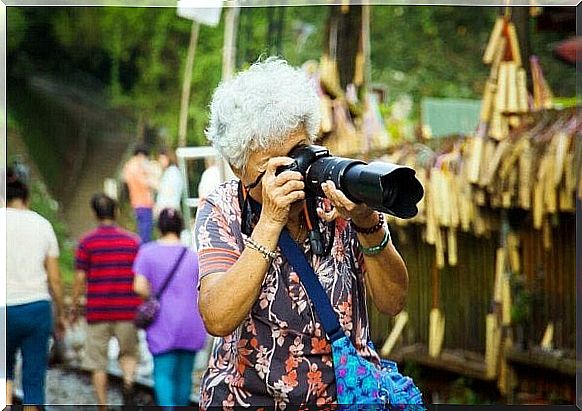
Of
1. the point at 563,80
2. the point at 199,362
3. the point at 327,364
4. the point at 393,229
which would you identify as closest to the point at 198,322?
the point at 199,362

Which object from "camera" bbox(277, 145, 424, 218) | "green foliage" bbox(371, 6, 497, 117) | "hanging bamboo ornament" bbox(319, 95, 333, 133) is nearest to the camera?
"camera" bbox(277, 145, 424, 218)

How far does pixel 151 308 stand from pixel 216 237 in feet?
8.33

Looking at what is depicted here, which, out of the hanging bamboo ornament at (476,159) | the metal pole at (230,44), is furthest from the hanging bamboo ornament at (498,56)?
the metal pole at (230,44)

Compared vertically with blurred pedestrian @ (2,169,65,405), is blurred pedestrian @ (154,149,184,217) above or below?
above

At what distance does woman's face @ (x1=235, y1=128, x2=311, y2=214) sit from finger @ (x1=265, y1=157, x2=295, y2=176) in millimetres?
29

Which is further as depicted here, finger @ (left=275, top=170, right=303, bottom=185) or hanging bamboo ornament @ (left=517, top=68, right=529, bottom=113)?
hanging bamboo ornament @ (left=517, top=68, right=529, bottom=113)

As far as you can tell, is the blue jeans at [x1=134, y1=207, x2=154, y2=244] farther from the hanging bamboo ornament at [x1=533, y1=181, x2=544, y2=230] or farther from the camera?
the camera

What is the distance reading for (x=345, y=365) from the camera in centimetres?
148

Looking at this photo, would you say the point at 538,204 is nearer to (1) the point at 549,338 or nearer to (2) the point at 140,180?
(1) the point at 549,338

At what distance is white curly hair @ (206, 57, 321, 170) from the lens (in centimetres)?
150

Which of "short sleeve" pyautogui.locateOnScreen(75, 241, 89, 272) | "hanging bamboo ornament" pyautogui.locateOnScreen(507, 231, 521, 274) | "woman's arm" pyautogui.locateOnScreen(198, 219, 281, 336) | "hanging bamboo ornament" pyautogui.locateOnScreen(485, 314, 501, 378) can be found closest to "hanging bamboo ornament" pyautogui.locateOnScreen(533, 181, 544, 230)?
"hanging bamboo ornament" pyautogui.locateOnScreen(507, 231, 521, 274)

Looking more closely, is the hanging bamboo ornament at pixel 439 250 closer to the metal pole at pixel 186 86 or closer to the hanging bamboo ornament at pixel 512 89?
the hanging bamboo ornament at pixel 512 89

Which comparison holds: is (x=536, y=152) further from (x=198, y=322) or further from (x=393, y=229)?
(x=198, y=322)

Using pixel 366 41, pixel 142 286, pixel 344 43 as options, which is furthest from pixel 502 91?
pixel 142 286
